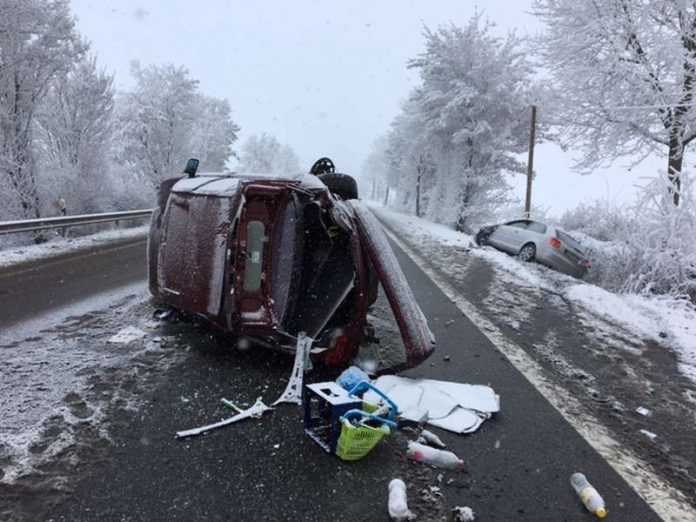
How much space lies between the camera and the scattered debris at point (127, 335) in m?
4.92

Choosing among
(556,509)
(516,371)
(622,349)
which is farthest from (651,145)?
(556,509)

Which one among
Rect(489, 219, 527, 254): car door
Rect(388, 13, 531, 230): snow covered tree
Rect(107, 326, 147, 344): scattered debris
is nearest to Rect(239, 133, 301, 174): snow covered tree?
Rect(388, 13, 531, 230): snow covered tree

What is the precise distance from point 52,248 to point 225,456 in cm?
1068

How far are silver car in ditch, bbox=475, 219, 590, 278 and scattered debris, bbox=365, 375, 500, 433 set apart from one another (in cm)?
995

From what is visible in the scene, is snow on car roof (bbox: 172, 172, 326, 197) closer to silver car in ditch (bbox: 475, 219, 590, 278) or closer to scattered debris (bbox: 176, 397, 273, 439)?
scattered debris (bbox: 176, 397, 273, 439)

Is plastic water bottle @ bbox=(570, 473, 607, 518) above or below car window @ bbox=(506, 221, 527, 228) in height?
below

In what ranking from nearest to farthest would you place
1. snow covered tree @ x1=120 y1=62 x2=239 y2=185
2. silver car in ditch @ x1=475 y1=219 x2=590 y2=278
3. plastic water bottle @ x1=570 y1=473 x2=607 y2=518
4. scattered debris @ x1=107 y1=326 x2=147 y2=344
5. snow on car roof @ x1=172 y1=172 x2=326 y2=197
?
plastic water bottle @ x1=570 y1=473 x2=607 y2=518 < snow on car roof @ x1=172 y1=172 x2=326 y2=197 < scattered debris @ x1=107 y1=326 x2=147 y2=344 < silver car in ditch @ x1=475 y1=219 x2=590 y2=278 < snow covered tree @ x1=120 y1=62 x2=239 y2=185

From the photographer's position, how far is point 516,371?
4.56m

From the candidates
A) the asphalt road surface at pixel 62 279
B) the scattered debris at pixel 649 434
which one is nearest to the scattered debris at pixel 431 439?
the scattered debris at pixel 649 434

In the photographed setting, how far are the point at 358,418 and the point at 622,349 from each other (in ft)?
13.1

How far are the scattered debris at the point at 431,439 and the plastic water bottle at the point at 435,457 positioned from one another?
117mm

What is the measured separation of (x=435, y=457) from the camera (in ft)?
9.90

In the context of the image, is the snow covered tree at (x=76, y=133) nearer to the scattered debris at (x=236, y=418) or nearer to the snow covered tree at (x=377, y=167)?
the scattered debris at (x=236, y=418)

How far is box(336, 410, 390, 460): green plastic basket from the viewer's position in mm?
2873
